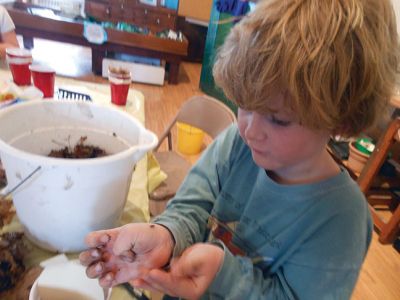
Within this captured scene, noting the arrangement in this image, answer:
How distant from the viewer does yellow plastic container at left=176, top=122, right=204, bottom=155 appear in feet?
7.02

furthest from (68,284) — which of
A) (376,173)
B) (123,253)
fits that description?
(376,173)

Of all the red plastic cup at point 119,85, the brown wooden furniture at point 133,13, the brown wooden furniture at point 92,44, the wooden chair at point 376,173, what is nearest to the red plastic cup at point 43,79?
the red plastic cup at point 119,85

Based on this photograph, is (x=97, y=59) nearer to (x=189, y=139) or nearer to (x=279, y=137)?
(x=189, y=139)

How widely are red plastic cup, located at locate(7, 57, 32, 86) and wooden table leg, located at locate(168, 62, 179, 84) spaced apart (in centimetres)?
238

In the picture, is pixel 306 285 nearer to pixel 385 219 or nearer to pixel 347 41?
pixel 347 41

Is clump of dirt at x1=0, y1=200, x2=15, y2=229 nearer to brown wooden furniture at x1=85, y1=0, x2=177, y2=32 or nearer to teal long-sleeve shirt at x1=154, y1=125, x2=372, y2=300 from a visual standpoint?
teal long-sleeve shirt at x1=154, y1=125, x2=372, y2=300

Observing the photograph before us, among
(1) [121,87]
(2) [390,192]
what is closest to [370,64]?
(1) [121,87]

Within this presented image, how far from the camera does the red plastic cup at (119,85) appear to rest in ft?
3.46

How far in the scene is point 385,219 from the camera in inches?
77.6

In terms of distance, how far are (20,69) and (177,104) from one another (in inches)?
77.7

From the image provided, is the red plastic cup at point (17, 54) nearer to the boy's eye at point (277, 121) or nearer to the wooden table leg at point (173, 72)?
the boy's eye at point (277, 121)

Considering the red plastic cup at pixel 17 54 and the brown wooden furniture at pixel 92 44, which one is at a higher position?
the red plastic cup at pixel 17 54

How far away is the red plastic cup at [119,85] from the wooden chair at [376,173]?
143 centimetres

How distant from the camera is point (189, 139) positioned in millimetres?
2172
